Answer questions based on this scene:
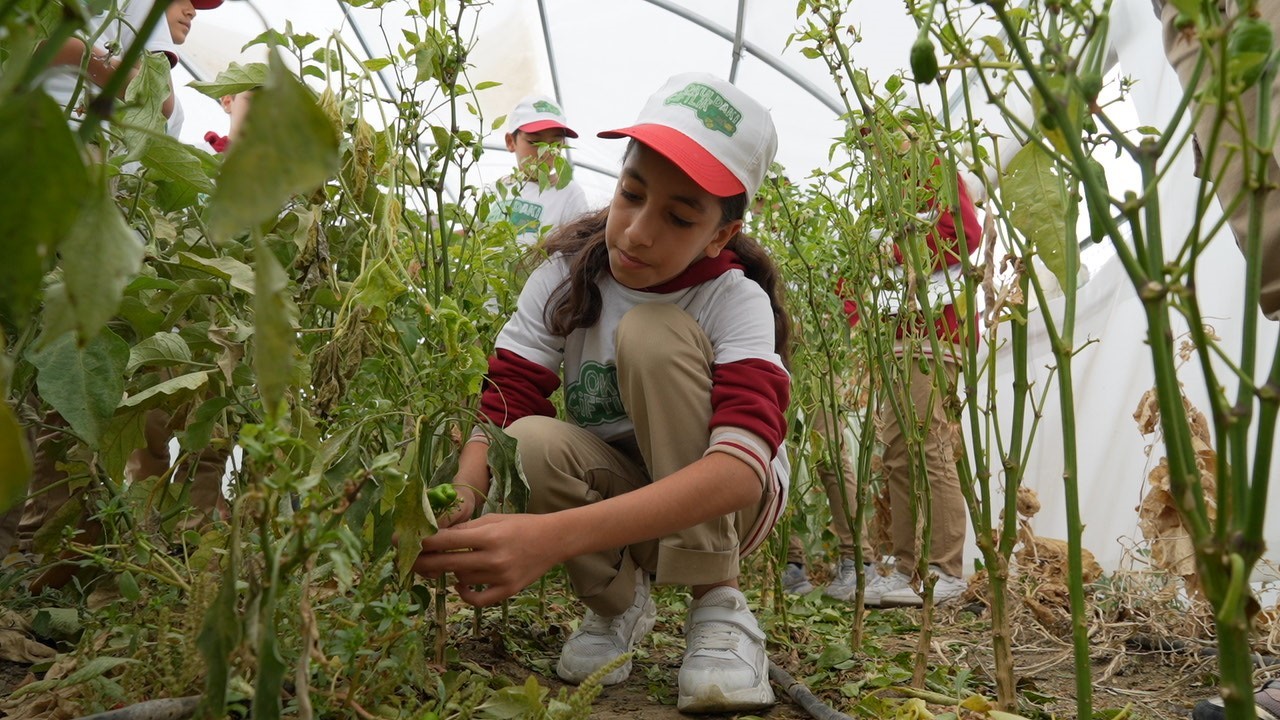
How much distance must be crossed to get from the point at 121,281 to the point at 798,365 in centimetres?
169

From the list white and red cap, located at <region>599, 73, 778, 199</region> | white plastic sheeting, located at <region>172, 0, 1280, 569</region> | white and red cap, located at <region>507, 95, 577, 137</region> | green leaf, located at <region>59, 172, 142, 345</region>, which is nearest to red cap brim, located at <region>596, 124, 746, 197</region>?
white and red cap, located at <region>599, 73, 778, 199</region>

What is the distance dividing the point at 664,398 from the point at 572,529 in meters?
0.27

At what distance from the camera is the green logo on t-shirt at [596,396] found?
140 centimetres

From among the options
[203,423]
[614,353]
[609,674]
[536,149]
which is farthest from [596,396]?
[536,149]

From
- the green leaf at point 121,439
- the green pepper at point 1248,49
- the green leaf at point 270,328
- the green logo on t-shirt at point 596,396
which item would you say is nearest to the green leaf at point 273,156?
the green leaf at point 270,328

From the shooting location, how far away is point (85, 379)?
71 centimetres

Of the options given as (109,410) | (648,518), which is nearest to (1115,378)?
(648,518)

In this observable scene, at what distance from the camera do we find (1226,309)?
190 cm

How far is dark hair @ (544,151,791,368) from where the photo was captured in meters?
1.41

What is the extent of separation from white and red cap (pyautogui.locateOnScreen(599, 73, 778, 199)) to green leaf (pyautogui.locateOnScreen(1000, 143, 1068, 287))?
50 centimetres

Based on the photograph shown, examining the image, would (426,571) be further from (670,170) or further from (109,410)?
(670,170)

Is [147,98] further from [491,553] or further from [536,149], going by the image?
[536,149]

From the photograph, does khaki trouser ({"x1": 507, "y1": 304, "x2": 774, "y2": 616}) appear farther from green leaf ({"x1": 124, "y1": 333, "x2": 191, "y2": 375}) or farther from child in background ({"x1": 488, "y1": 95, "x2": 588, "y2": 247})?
child in background ({"x1": 488, "y1": 95, "x2": 588, "y2": 247})

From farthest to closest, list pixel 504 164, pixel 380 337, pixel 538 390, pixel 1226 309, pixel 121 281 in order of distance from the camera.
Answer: pixel 504 164
pixel 1226 309
pixel 538 390
pixel 380 337
pixel 121 281
